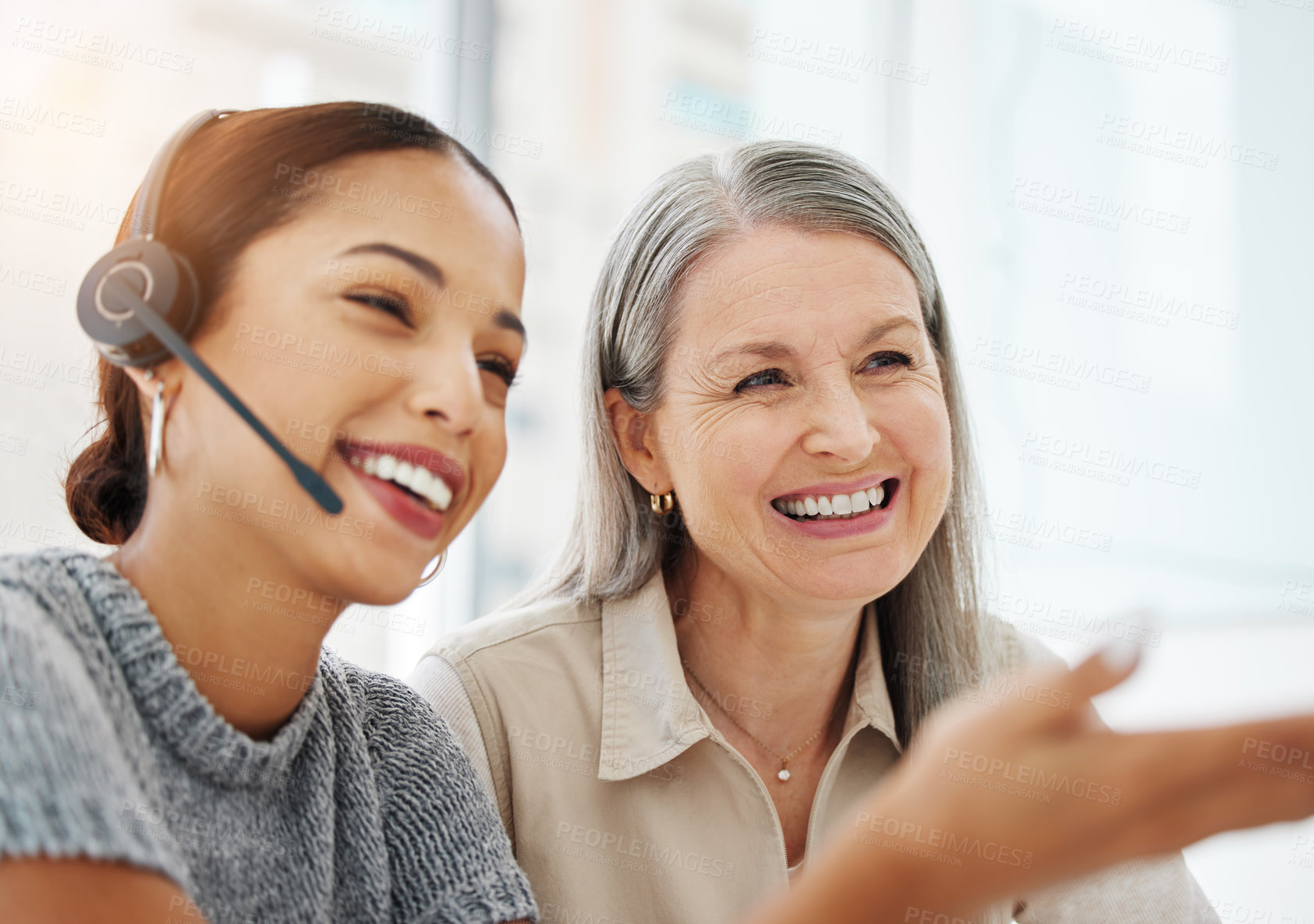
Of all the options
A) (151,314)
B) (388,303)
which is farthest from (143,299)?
(388,303)

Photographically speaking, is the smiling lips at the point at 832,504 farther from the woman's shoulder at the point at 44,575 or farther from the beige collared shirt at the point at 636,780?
the woman's shoulder at the point at 44,575

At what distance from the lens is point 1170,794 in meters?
0.63

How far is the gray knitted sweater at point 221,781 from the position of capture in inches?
24.6

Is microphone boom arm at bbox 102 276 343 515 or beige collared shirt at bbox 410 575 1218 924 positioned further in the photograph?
beige collared shirt at bbox 410 575 1218 924

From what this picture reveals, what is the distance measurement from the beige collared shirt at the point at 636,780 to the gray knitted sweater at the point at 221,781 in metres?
0.29

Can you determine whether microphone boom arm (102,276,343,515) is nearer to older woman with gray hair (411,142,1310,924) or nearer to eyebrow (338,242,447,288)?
eyebrow (338,242,447,288)

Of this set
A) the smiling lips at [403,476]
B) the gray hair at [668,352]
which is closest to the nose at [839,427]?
the gray hair at [668,352]

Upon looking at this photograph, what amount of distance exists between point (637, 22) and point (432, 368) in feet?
7.76

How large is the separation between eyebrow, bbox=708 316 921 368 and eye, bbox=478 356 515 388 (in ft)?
1.54

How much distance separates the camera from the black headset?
0.75 metres

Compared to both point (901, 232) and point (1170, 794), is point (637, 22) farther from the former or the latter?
point (1170, 794)

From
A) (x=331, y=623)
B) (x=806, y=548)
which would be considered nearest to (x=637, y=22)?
(x=806, y=548)

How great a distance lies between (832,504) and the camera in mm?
1330

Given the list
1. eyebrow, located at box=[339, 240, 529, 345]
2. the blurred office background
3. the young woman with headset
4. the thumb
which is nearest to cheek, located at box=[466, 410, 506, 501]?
the young woman with headset
